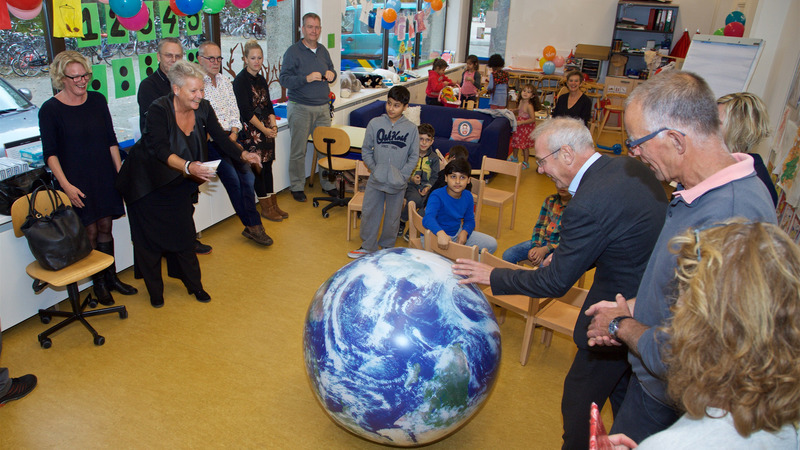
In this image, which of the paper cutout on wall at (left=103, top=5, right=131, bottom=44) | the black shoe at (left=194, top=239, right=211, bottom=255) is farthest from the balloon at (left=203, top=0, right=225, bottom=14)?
the black shoe at (left=194, top=239, right=211, bottom=255)

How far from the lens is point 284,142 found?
6.68 meters

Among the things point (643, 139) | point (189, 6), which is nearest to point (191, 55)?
point (189, 6)

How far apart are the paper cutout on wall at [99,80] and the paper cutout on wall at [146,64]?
1.28ft

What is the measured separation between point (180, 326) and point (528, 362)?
2.65m

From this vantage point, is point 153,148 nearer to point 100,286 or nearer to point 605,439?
point 100,286

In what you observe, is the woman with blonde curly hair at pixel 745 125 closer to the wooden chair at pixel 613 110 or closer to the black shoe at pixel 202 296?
the black shoe at pixel 202 296

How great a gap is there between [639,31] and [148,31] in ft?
33.1

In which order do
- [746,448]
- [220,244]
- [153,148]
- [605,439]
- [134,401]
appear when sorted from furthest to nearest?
[220,244], [153,148], [134,401], [605,439], [746,448]

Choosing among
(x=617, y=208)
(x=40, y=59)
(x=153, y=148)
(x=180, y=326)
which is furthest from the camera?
(x=40, y=59)

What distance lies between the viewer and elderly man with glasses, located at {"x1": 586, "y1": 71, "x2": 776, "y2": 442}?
1843 millimetres

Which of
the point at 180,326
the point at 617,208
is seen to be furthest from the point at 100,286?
the point at 617,208

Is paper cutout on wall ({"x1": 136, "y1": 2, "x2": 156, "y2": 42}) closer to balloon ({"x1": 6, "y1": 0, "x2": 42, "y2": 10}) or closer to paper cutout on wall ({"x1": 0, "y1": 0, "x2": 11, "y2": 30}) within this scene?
balloon ({"x1": 6, "y1": 0, "x2": 42, "y2": 10})

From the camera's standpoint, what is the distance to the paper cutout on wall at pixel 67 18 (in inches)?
171

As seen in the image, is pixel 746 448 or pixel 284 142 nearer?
pixel 746 448
